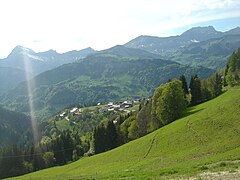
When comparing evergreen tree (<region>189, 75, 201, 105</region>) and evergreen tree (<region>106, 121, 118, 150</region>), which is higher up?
evergreen tree (<region>189, 75, 201, 105</region>)

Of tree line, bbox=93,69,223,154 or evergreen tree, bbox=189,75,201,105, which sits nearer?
tree line, bbox=93,69,223,154

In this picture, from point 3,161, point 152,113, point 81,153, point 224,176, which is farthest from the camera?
point 81,153

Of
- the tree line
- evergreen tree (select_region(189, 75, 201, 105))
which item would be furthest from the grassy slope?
evergreen tree (select_region(189, 75, 201, 105))

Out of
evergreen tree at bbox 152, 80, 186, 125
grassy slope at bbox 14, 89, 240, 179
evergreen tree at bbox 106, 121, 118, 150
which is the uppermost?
evergreen tree at bbox 152, 80, 186, 125

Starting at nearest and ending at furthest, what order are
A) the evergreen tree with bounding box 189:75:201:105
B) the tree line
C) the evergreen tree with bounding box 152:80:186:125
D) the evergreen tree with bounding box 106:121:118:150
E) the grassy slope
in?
the grassy slope, the evergreen tree with bounding box 152:80:186:125, the tree line, the evergreen tree with bounding box 106:121:118:150, the evergreen tree with bounding box 189:75:201:105

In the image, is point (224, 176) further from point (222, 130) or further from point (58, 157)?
point (58, 157)

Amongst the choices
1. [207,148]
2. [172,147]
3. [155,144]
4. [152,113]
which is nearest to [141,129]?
[152,113]

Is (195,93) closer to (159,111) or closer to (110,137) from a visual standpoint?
(159,111)

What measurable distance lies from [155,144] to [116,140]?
4207 centimetres

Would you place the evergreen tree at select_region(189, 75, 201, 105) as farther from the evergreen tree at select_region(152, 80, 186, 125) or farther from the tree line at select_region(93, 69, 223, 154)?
the evergreen tree at select_region(152, 80, 186, 125)

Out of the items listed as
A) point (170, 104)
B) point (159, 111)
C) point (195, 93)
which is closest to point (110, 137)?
point (159, 111)

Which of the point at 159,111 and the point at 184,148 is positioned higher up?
the point at 159,111

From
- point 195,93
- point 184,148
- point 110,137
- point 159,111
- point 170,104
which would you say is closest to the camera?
point 184,148

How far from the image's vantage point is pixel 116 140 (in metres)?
97.4
